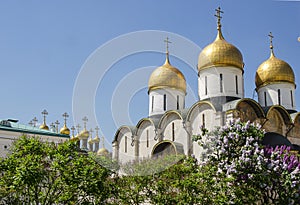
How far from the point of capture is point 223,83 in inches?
914

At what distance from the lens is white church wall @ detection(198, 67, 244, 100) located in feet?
76.0

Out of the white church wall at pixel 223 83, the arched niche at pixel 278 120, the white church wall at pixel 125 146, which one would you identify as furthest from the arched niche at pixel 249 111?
the white church wall at pixel 125 146

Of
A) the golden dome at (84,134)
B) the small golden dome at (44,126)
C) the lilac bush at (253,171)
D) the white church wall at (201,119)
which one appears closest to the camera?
the lilac bush at (253,171)

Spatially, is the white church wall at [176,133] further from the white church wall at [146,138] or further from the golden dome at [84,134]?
the golden dome at [84,134]

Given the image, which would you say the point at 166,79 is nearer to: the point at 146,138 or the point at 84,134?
the point at 146,138

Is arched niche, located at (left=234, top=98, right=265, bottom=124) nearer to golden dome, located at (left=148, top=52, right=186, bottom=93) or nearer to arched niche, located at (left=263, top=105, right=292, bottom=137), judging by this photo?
arched niche, located at (left=263, top=105, right=292, bottom=137)

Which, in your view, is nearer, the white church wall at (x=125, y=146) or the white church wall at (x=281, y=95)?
the white church wall at (x=281, y=95)

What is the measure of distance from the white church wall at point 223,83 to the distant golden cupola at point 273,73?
2534 mm

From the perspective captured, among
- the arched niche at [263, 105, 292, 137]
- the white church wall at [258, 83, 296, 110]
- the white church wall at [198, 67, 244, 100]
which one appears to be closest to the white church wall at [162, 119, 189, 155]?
the white church wall at [198, 67, 244, 100]

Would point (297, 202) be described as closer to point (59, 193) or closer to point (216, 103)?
point (59, 193)

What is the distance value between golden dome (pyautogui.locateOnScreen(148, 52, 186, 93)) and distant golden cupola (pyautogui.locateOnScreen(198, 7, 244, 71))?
123 inches

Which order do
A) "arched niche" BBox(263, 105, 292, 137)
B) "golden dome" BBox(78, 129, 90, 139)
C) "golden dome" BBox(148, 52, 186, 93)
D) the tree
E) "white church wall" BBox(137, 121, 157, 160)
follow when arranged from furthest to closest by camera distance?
"golden dome" BBox(78, 129, 90, 139) < "golden dome" BBox(148, 52, 186, 93) < "white church wall" BBox(137, 121, 157, 160) < "arched niche" BBox(263, 105, 292, 137) < the tree

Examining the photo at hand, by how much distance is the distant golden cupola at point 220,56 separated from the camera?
76.1 ft

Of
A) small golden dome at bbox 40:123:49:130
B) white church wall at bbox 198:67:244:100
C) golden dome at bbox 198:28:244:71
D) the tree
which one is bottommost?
the tree
